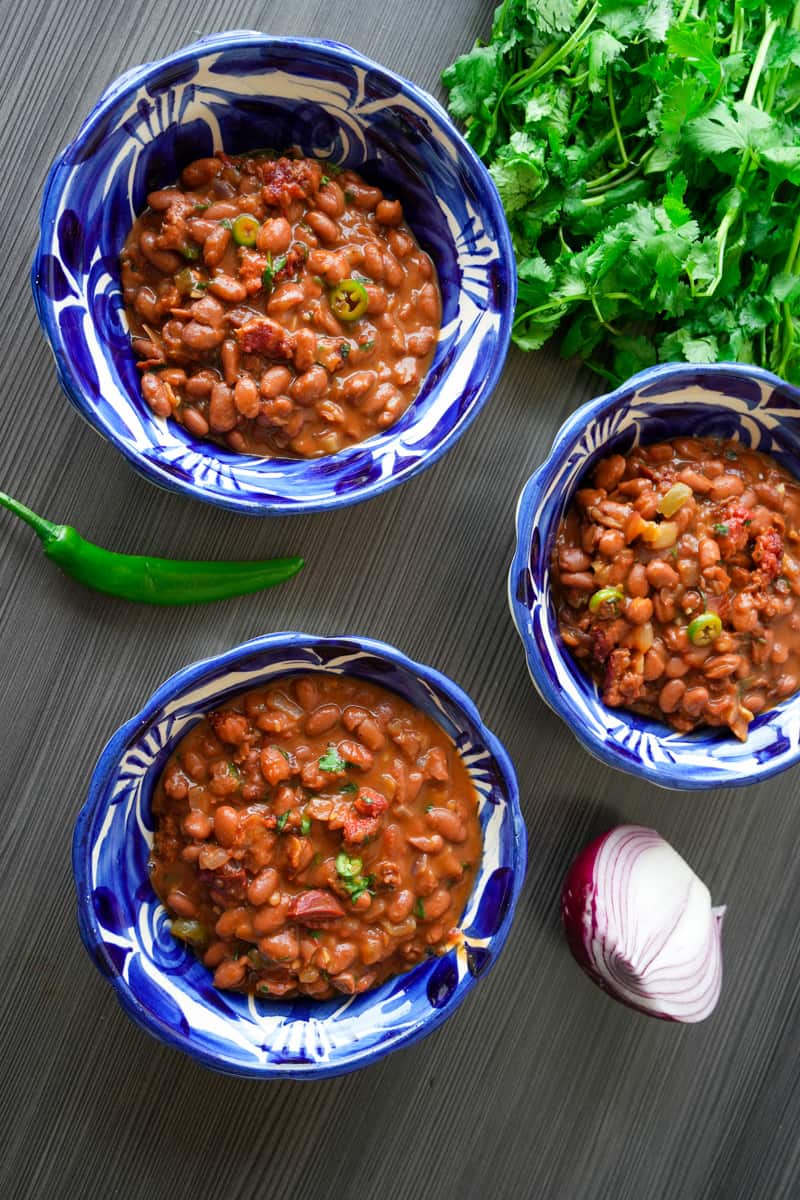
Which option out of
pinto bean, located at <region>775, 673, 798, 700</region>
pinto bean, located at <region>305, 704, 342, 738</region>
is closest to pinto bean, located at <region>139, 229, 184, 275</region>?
pinto bean, located at <region>305, 704, 342, 738</region>

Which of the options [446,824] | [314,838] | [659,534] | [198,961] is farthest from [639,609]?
[198,961]

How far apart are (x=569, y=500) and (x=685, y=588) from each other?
13.8 inches

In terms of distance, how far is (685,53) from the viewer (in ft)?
7.43

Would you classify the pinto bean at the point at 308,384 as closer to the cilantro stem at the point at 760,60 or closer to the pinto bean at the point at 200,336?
the pinto bean at the point at 200,336

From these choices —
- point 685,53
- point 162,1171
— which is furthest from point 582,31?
point 162,1171

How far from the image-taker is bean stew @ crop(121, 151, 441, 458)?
2240 millimetres

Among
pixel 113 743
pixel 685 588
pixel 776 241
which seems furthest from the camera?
pixel 776 241

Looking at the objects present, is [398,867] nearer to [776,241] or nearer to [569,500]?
[569,500]

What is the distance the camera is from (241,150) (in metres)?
2.42

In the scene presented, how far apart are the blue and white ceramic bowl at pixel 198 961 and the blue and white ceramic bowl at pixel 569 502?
0.23 m

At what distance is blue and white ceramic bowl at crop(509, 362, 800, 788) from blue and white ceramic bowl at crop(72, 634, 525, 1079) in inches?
8.9

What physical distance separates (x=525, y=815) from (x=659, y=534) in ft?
2.94

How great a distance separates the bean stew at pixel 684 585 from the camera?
2322mm

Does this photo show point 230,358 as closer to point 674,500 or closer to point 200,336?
point 200,336
